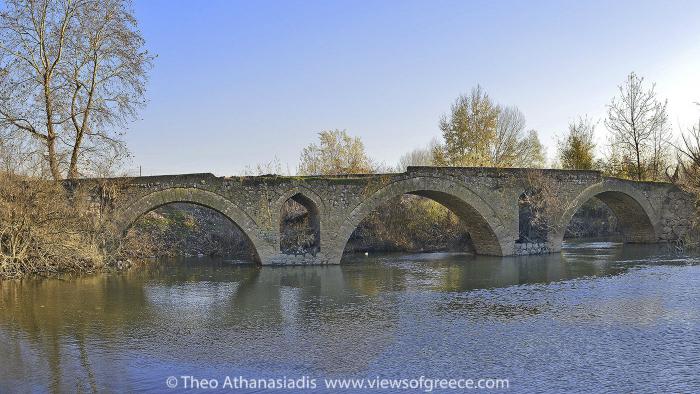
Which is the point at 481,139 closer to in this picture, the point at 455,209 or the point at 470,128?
the point at 470,128

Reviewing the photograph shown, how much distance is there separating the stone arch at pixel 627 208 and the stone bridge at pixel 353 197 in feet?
0.23

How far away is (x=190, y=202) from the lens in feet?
65.0

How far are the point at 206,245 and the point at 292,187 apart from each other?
31.0 feet

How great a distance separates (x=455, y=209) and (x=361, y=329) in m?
14.6

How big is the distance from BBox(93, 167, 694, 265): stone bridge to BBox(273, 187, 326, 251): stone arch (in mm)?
35

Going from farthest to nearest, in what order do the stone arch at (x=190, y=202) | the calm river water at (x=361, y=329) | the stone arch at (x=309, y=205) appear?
1. the stone arch at (x=309, y=205)
2. the stone arch at (x=190, y=202)
3. the calm river water at (x=361, y=329)

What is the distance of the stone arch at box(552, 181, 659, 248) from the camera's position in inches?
1015

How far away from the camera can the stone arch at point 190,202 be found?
19281mm

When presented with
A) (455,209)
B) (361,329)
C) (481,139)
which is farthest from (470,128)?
(361,329)

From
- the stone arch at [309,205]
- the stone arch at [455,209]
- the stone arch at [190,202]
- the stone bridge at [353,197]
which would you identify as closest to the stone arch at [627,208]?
the stone bridge at [353,197]

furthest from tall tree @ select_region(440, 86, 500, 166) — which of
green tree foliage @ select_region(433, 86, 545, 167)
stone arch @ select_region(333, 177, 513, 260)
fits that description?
stone arch @ select_region(333, 177, 513, 260)

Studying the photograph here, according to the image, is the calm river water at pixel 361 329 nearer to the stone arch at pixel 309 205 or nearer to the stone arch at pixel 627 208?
the stone arch at pixel 309 205

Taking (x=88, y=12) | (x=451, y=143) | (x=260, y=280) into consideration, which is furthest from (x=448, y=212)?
(x=88, y=12)

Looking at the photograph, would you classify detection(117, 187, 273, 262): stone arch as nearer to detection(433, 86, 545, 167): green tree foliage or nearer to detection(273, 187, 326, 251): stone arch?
detection(273, 187, 326, 251): stone arch
